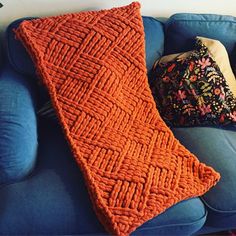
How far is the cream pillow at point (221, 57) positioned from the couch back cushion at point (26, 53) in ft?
0.69

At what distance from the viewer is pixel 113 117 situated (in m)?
1.38

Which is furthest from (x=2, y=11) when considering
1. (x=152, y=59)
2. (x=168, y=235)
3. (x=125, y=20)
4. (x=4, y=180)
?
(x=168, y=235)

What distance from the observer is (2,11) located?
1584 mm

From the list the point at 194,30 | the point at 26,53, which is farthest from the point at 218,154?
the point at 26,53

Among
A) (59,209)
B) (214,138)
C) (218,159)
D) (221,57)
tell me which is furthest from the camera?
(221,57)

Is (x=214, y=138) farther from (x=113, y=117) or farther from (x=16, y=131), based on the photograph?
(x=16, y=131)

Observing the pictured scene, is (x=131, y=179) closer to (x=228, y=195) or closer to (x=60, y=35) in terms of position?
(x=228, y=195)

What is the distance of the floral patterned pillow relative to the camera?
1.52 metres

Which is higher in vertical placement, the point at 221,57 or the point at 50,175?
the point at 221,57

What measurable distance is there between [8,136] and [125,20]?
2.36ft

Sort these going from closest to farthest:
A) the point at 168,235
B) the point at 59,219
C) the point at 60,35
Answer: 1. the point at 59,219
2. the point at 168,235
3. the point at 60,35

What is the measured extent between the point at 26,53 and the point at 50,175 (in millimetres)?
551

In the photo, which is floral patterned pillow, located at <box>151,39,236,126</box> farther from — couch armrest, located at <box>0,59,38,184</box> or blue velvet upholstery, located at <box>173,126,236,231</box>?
couch armrest, located at <box>0,59,38,184</box>

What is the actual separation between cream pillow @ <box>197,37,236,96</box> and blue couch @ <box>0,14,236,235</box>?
0.22 metres
